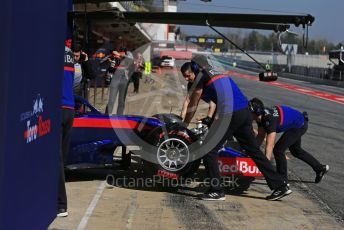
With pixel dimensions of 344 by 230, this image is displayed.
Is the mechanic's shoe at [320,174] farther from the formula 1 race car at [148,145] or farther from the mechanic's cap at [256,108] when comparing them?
the mechanic's cap at [256,108]

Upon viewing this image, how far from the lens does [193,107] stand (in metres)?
6.49

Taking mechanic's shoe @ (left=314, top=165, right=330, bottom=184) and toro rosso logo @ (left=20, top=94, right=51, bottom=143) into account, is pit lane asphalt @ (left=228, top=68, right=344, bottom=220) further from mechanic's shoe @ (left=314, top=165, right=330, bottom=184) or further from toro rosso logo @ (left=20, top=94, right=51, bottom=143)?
toro rosso logo @ (left=20, top=94, right=51, bottom=143)

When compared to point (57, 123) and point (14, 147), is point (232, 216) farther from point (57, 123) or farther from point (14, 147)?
point (14, 147)

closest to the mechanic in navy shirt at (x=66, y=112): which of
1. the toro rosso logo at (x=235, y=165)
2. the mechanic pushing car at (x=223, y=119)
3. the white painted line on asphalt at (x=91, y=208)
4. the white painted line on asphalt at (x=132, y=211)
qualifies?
the white painted line on asphalt at (x=91, y=208)

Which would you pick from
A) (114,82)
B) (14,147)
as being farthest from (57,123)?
(114,82)

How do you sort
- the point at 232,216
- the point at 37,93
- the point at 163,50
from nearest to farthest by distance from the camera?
the point at 37,93 < the point at 232,216 < the point at 163,50

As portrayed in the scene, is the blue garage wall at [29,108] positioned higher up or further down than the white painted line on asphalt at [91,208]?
higher up

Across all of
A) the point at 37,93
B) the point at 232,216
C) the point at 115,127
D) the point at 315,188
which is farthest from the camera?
the point at 315,188

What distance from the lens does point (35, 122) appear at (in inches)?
126

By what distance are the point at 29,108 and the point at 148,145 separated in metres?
3.89

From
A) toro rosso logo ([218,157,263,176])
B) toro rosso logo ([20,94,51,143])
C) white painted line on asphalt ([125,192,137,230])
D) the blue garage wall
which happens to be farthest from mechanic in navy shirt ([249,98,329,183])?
toro rosso logo ([20,94,51,143])

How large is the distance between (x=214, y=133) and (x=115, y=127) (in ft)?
4.49

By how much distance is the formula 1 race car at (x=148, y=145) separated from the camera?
6.69 m

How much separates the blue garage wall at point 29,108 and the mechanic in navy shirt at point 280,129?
11.5 feet
